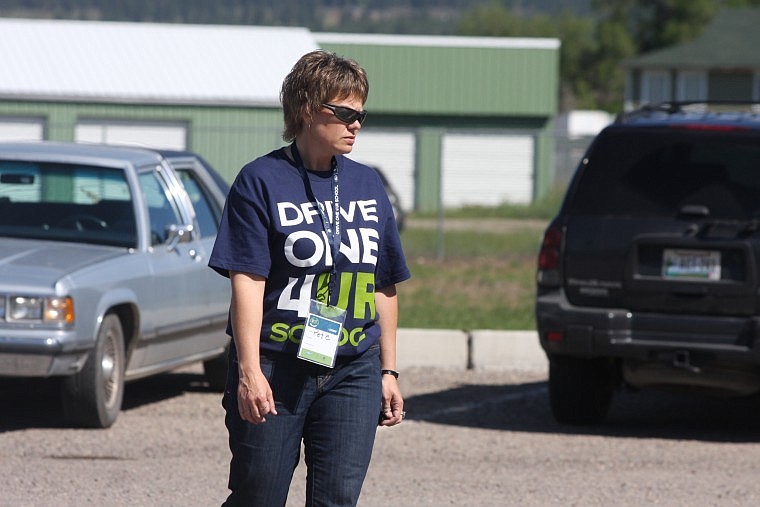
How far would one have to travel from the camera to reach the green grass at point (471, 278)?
49.1 ft

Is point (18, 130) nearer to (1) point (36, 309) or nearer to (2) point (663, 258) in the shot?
(1) point (36, 309)

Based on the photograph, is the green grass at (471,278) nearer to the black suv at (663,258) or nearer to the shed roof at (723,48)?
the black suv at (663,258)

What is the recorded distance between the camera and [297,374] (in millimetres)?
4453

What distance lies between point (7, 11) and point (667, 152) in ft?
612

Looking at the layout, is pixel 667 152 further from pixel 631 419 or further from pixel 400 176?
pixel 400 176

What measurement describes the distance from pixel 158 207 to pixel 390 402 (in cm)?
523

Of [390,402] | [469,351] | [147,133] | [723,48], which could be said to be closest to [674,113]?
[469,351]

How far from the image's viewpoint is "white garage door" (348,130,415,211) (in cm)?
4012

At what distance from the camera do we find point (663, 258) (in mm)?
8555

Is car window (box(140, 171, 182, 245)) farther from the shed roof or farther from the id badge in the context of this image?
the shed roof

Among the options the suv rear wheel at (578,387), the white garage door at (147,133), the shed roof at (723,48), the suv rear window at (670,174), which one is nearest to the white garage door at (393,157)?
the white garage door at (147,133)

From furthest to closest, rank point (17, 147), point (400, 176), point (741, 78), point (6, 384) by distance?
point (741, 78) < point (400, 176) < point (6, 384) < point (17, 147)

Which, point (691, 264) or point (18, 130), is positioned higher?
point (691, 264)

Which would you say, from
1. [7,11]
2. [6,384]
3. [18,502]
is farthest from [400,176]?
[7,11]
